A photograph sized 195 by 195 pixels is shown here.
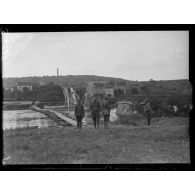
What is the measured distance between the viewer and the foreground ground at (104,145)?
322cm

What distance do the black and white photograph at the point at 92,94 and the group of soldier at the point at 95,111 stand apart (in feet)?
0.04

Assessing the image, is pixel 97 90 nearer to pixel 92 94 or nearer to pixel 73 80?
pixel 92 94

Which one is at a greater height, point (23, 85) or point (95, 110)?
point (23, 85)

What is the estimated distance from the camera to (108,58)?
3.26m

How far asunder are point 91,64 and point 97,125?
26.2 inches

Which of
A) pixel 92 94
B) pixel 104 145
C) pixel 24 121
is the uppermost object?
pixel 92 94

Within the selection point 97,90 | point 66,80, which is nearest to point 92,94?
point 97,90

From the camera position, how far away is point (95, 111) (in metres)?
3.28

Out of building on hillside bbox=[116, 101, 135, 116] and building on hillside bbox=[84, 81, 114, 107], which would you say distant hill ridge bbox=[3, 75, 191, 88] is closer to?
building on hillside bbox=[84, 81, 114, 107]

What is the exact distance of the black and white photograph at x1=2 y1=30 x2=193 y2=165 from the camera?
324cm

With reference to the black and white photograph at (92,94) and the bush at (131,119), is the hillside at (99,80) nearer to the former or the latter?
the black and white photograph at (92,94)

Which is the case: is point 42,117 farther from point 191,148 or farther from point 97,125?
point 191,148

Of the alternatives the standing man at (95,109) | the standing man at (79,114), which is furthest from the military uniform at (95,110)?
the standing man at (79,114)

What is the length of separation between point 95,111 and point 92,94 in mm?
188
